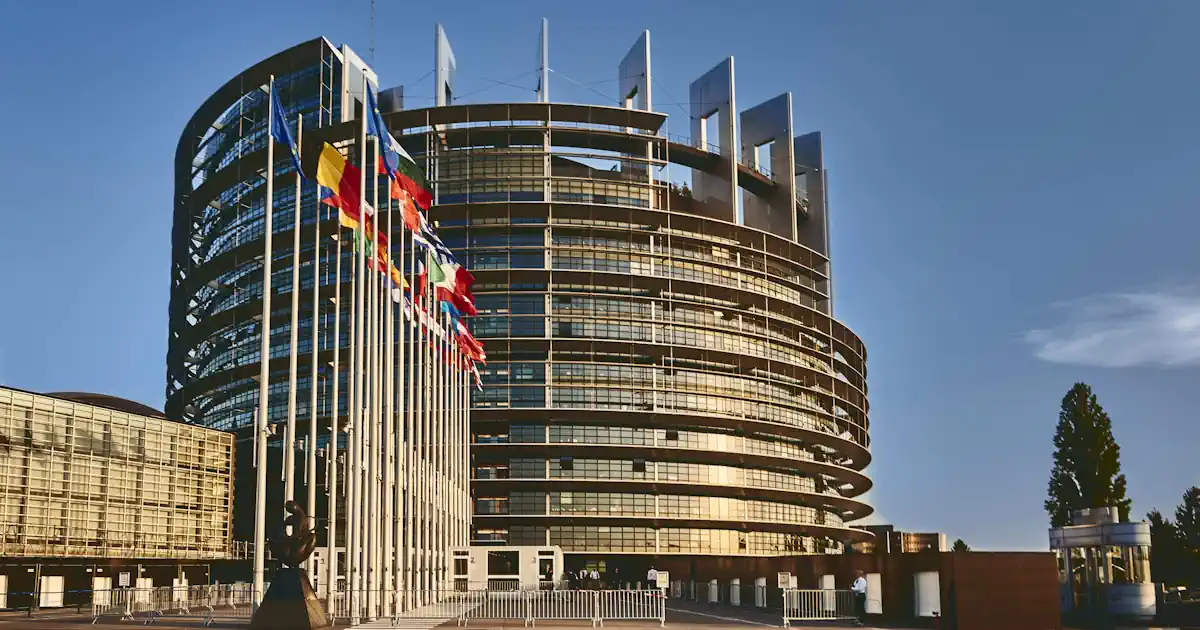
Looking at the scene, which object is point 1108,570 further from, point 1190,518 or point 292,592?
point 1190,518

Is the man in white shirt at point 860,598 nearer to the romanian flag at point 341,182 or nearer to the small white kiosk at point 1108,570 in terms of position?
the small white kiosk at point 1108,570

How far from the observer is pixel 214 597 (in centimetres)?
5509

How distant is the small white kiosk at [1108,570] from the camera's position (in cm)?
5138

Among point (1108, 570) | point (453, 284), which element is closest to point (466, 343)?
point (453, 284)

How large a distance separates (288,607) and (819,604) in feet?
74.3

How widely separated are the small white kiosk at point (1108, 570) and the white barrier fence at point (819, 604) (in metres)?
10.9

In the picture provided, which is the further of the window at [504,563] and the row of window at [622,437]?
the row of window at [622,437]

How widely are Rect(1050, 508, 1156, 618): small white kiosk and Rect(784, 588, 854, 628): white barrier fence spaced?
35.7 ft

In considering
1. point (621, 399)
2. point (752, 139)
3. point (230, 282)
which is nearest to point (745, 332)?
point (621, 399)

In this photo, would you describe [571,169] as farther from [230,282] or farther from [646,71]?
[230,282]

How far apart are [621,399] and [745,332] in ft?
50.1

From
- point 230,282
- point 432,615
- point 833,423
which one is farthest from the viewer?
point 833,423

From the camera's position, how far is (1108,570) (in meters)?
55.0

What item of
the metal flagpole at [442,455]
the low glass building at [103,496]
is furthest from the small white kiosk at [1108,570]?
the low glass building at [103,496]
